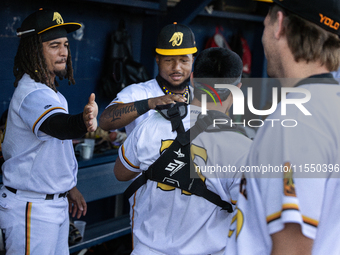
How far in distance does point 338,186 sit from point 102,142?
2752 mm

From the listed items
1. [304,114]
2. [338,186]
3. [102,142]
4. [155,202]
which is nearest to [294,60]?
[304,114]

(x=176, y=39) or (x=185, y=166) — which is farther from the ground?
(x=176, y=39)

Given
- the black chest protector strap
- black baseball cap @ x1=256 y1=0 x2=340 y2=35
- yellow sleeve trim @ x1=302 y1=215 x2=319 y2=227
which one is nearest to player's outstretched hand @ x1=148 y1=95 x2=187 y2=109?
the black chest protector strap

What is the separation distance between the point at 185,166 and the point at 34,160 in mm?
917

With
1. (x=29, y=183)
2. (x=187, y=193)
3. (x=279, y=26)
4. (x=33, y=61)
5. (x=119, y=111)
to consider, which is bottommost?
(x=29, y=183)

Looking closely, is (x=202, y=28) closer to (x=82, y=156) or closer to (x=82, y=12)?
(x=82, y=12)

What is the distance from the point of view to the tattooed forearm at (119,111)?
81.7 inches

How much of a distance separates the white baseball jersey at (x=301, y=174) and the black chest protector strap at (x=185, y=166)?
55 cm

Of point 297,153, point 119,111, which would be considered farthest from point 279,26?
point 119,111

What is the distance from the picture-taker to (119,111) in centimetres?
218

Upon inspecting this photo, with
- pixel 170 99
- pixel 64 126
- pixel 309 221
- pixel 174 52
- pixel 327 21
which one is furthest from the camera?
pixel 174 52

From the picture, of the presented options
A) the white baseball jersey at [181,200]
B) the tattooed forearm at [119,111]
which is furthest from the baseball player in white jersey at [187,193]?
the tattooed forearm at [119,111]

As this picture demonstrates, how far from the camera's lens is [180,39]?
8.02ft

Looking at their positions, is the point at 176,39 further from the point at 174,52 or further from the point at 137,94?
the point at 137,94
